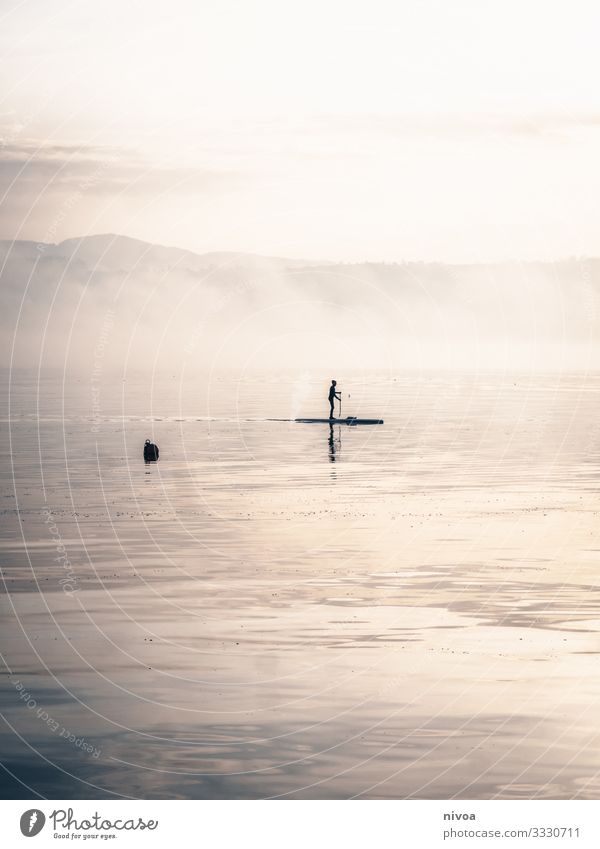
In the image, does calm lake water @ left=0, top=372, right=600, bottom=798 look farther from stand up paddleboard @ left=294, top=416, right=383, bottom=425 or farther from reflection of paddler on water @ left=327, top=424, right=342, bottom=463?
stand up paddleboard @ left=294, top=416, right=383, bottom=425

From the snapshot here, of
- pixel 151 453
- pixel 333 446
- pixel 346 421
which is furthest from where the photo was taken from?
pixel 346 421

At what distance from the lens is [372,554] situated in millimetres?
35312

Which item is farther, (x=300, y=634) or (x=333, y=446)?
(x=333, y=446)

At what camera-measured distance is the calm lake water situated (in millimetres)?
19078

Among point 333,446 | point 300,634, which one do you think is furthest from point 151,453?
point 300,634

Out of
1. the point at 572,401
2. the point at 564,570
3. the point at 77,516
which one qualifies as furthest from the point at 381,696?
the point at 572,401

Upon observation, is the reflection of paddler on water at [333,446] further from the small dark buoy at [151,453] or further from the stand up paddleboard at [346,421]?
the small dark buoy at [151,453]

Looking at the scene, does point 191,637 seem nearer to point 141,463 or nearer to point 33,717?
point 33,717

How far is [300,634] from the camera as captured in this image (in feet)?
85.6

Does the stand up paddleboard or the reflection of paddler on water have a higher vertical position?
the stand up paddleboard

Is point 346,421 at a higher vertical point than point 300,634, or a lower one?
higher

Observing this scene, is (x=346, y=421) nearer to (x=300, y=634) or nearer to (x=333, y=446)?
(x=333, y=446)

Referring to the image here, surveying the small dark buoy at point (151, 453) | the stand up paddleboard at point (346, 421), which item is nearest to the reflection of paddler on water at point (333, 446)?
the stand up paddleboard at point (346, 421)

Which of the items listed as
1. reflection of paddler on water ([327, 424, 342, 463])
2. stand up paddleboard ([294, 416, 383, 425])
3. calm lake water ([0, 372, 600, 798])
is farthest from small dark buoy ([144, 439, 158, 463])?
stand up paddleboard ([294, 416, 383, 425])
